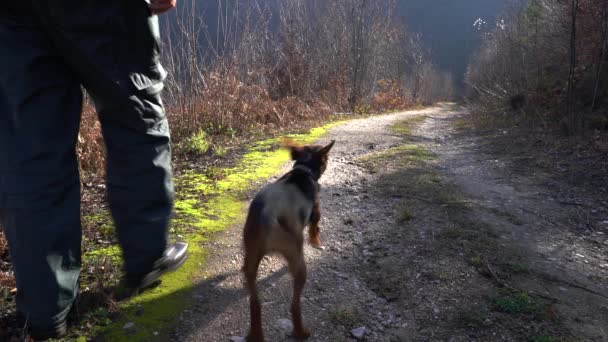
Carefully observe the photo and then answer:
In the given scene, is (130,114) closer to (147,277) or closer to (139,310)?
(147,277)

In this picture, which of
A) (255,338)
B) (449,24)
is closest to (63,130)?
(255,338)

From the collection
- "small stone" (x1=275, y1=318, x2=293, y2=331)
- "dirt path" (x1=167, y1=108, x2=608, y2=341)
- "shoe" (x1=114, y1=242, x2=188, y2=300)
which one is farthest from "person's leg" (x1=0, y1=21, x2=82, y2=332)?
"small stone" (x1=275, y1=318, x2=293, y2=331)

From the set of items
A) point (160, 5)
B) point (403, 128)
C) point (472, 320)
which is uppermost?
point (160, 5)

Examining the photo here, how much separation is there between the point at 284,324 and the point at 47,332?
1100 mm

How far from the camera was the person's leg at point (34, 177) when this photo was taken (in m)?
1.76

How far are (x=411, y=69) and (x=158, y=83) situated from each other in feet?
122

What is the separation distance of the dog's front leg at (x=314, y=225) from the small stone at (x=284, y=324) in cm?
73

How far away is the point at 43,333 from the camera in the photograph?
1.84 meters

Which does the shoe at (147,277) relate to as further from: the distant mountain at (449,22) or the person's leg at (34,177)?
the distant mountain at (449,22)

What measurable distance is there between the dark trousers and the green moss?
278mm

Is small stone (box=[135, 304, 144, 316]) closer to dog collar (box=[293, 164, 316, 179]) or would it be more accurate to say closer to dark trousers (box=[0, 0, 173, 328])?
dark trousers (box=[0, 0, 173, 328])

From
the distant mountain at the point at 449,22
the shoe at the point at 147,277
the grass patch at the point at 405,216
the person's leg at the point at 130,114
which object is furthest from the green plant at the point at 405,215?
the distant mountain at the point at 449,22

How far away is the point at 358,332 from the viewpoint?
85.6 inches

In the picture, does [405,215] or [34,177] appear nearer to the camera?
[34,177]
